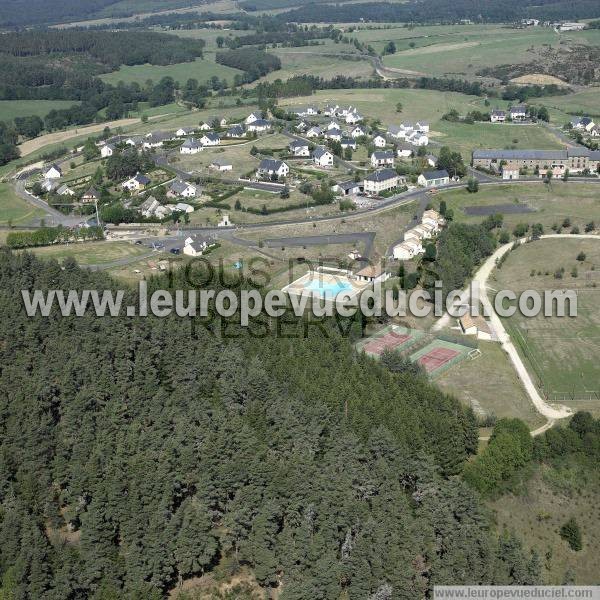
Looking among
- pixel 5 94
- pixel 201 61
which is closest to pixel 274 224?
pixel 5 94

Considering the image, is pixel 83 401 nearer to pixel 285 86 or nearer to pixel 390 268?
pixel 390 268

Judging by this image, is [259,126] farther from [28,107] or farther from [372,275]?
[372,275]

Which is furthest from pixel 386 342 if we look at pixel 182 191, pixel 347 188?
pixel 182 191

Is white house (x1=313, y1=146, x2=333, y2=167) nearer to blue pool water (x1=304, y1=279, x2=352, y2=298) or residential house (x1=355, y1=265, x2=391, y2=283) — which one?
residential house (x1=355, y1=265, x2=391, y2=283)

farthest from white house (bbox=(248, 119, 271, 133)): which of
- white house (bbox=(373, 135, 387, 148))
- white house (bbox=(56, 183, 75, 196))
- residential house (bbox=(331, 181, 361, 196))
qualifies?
white house (bbox=(56, 183, 75, 196))

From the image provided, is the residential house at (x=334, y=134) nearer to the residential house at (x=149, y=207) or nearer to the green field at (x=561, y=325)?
the residential house at (x=149, y=207)

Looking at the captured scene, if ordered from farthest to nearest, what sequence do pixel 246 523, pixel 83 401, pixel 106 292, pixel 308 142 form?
1. pixel 308 142
2. pixel 106 292
3. pixel 83 401
4. pixel 246 523
